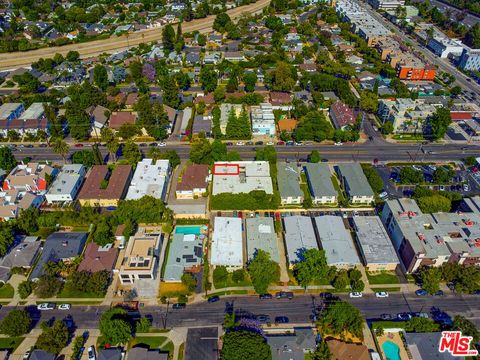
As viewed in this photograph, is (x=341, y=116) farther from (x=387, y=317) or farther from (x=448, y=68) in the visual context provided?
(x=448, y=68)

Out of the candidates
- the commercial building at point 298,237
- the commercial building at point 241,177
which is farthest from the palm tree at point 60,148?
the commercial building at point 298,237

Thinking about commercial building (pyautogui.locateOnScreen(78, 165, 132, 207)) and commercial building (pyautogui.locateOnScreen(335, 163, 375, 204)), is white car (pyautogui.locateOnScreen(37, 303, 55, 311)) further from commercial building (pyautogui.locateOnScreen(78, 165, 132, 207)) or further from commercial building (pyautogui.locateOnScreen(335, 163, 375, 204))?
commercial building (pyautogui.locateOnScreen(335, 163, 375, 204))

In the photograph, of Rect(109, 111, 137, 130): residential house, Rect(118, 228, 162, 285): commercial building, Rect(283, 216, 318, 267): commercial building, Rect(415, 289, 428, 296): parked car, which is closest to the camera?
Rect(118, 228, 162, 285): commercial building

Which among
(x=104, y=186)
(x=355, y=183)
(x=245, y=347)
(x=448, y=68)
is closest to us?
(x=245, y=347)

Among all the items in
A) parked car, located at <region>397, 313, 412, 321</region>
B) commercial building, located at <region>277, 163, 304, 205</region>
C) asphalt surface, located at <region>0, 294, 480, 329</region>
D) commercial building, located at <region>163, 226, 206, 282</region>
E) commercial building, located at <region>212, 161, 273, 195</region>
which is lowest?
asphalt surface, located at <region>0, 294, 480, 329</region>

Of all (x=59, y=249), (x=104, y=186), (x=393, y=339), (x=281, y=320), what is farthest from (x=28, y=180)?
(x=393, y=339)

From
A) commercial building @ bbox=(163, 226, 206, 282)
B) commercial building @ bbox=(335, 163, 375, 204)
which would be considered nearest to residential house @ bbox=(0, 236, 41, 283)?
commercial building @ bbox=(163, 226, 206, 282)

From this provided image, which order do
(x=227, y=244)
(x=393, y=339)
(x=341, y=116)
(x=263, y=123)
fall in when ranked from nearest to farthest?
1. (x=393, y=339)
2. (x=227, y=244)
3. (x=263, y=123)
4. (x=341, y=116)

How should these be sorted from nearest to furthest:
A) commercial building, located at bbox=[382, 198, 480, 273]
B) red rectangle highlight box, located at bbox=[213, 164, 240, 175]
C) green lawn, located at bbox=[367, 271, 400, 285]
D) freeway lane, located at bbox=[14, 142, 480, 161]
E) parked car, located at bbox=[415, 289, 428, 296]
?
parked car, located at bbox=[415, 289, 428, 296], commercial building, located at bbox=[382, 198, 480, 273], green lawn, located at bbox=[367, 271, 400, 285], red rectangle highlight box, located at bbox=[213, 164, 240, 175], freeway lane, located at bbox=[14, 142, 480, 161]
